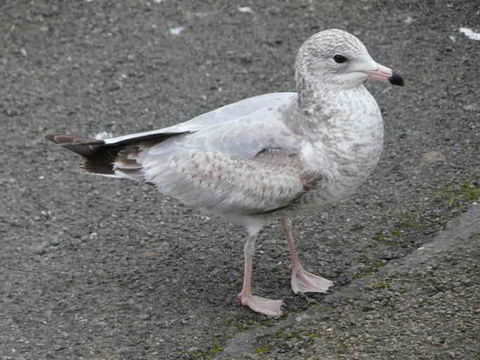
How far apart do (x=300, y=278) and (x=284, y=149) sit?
36.0 inches

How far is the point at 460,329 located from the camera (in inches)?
194

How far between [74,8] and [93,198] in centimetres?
298

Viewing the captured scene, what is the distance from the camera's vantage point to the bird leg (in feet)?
17.9

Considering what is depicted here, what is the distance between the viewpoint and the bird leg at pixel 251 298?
5.46 metres

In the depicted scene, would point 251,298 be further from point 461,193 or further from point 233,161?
point 461,193

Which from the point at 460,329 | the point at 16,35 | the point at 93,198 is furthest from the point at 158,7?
the point at 460,329

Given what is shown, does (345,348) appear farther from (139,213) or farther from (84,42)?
(84,42)

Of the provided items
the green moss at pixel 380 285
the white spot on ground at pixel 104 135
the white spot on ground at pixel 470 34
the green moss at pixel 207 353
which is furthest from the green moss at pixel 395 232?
the white spot on ground at pixel 470 34

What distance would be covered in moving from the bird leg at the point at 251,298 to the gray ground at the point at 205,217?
7 centimetres

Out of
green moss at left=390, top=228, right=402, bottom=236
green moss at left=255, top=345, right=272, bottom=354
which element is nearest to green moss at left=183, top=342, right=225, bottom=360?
green moss at left=255, top=345, right=272, bottom=354

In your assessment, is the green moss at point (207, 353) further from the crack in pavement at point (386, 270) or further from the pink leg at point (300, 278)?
the pink leg at point (300, 278)

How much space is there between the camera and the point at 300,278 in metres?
5.70

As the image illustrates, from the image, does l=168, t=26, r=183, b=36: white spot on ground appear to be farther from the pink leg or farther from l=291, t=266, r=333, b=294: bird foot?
l=291, t=266, r=333, b=294: bird foot

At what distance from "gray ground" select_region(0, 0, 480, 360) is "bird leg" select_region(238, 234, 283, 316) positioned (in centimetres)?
7
